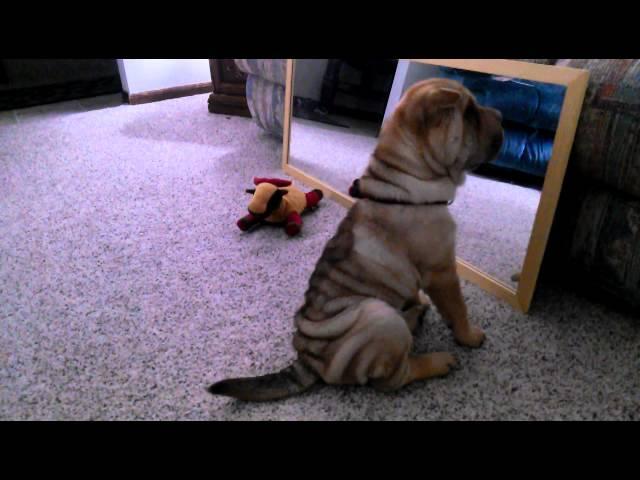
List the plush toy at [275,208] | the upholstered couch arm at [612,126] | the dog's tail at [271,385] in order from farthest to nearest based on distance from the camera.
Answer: the plush toy at [275,208]
the upholstered couch arm at [612,126]
the dog's tail at [271,385]

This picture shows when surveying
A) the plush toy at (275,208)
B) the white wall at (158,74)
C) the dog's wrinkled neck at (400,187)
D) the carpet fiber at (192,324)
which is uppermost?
the dog's wrinkled neck at (400,187)

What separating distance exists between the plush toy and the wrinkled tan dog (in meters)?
0.62

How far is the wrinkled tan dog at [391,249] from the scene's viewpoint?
0.91 meters

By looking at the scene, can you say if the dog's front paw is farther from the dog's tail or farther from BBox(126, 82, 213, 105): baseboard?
BBox(126, 82, 213, 105): baseboard

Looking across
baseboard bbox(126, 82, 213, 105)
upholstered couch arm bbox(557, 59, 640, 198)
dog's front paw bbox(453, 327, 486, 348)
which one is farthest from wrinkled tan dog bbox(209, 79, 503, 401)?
baseboard bbox(126, 82, 213, 105)

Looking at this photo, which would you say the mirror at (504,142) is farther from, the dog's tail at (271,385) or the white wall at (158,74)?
the white wall at (158,74)

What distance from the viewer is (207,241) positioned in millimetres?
1552

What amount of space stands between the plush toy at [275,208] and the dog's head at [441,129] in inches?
27.1

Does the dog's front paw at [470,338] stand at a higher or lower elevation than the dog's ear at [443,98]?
lower

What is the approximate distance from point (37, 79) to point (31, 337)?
311 centimetres

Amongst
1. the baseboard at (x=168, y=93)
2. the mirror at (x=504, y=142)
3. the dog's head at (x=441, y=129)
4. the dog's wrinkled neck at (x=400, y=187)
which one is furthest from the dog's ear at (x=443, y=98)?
the baseboard at (x=168, y=93)

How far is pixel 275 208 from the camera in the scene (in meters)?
1.61

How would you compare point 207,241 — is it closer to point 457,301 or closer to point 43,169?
point 457,301
